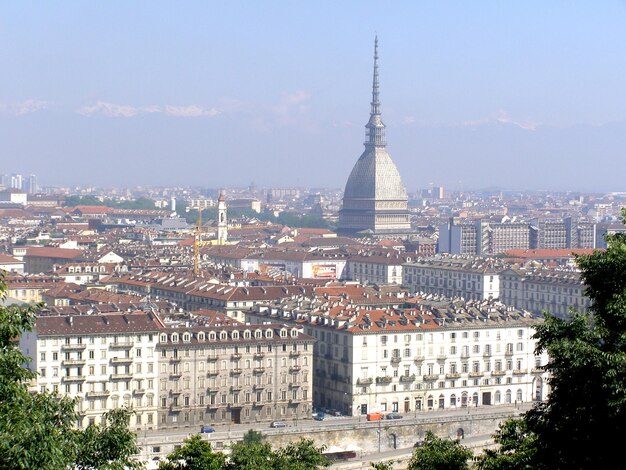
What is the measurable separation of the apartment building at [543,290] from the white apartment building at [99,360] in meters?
27.1

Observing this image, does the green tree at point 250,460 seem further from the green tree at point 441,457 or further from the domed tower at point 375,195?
the domed tower at point 375,195

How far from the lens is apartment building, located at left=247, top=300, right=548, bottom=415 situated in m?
47.1

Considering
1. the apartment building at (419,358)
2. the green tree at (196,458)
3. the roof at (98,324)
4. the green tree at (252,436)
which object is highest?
the roof at (98,324)

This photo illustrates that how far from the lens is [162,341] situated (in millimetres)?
43438

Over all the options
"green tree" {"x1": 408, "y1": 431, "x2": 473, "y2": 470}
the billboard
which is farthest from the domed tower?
"green tree" {"x1": 408, "y1": 431, "x2": 473, "y2": 470}

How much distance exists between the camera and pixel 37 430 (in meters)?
13.9

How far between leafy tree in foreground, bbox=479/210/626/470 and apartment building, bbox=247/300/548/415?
28.1 m

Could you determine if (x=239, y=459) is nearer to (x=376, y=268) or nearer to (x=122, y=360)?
(x=122, y=360)

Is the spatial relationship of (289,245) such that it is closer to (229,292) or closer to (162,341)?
(229,292)

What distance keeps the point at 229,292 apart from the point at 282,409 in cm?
1396

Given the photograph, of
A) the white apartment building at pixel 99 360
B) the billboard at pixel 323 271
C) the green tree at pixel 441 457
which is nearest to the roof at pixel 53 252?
the billboard at pixel 323 271

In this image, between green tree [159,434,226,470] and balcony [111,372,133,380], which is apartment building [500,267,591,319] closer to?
balcony [111,372,133,380]

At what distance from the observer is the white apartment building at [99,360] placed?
41688 millimetres

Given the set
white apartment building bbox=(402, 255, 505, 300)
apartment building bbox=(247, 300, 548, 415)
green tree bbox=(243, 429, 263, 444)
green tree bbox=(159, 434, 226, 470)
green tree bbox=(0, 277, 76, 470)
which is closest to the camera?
green tree bbox=(0, 277, 76, 470)
